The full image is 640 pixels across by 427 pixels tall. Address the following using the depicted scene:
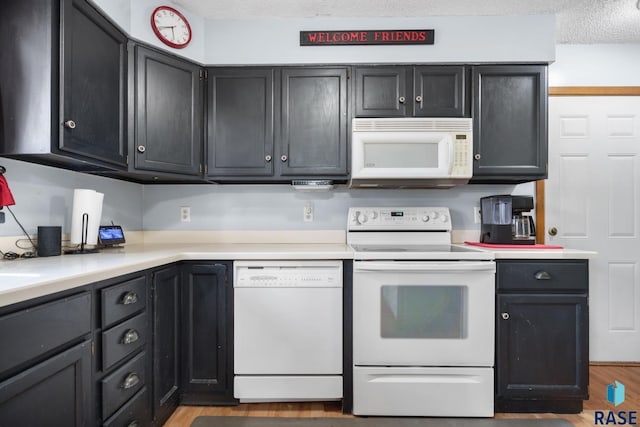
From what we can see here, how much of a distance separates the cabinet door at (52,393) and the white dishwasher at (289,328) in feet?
2.58

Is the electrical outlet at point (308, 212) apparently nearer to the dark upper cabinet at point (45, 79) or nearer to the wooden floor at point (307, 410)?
the wooden floor at point (307, 410)

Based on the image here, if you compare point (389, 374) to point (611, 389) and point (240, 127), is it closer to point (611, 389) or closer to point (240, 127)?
point (611, 389)

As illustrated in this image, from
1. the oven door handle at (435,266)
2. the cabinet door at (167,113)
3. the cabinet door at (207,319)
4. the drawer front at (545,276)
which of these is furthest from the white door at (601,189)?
the cabinet door at (167,113)

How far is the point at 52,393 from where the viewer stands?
1011mm

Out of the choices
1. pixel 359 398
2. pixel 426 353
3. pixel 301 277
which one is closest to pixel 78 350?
pixel 301 277

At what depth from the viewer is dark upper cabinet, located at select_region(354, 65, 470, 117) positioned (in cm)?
211

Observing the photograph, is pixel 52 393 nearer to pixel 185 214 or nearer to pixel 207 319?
pixel 207 319

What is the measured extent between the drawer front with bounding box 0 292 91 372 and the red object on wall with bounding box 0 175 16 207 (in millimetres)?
683

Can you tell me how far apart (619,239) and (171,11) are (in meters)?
3.39

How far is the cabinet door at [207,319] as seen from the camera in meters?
1.86

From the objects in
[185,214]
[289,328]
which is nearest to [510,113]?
[289,328]

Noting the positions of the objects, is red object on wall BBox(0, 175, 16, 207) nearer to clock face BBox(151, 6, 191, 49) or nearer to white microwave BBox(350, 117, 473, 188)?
clock face BBox(151, 6, 191, 49)

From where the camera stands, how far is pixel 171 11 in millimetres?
2000

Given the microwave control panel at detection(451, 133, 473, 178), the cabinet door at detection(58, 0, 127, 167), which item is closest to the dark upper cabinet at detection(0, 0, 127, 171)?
the cabinet door at detection(58, 0, 127, 167)
